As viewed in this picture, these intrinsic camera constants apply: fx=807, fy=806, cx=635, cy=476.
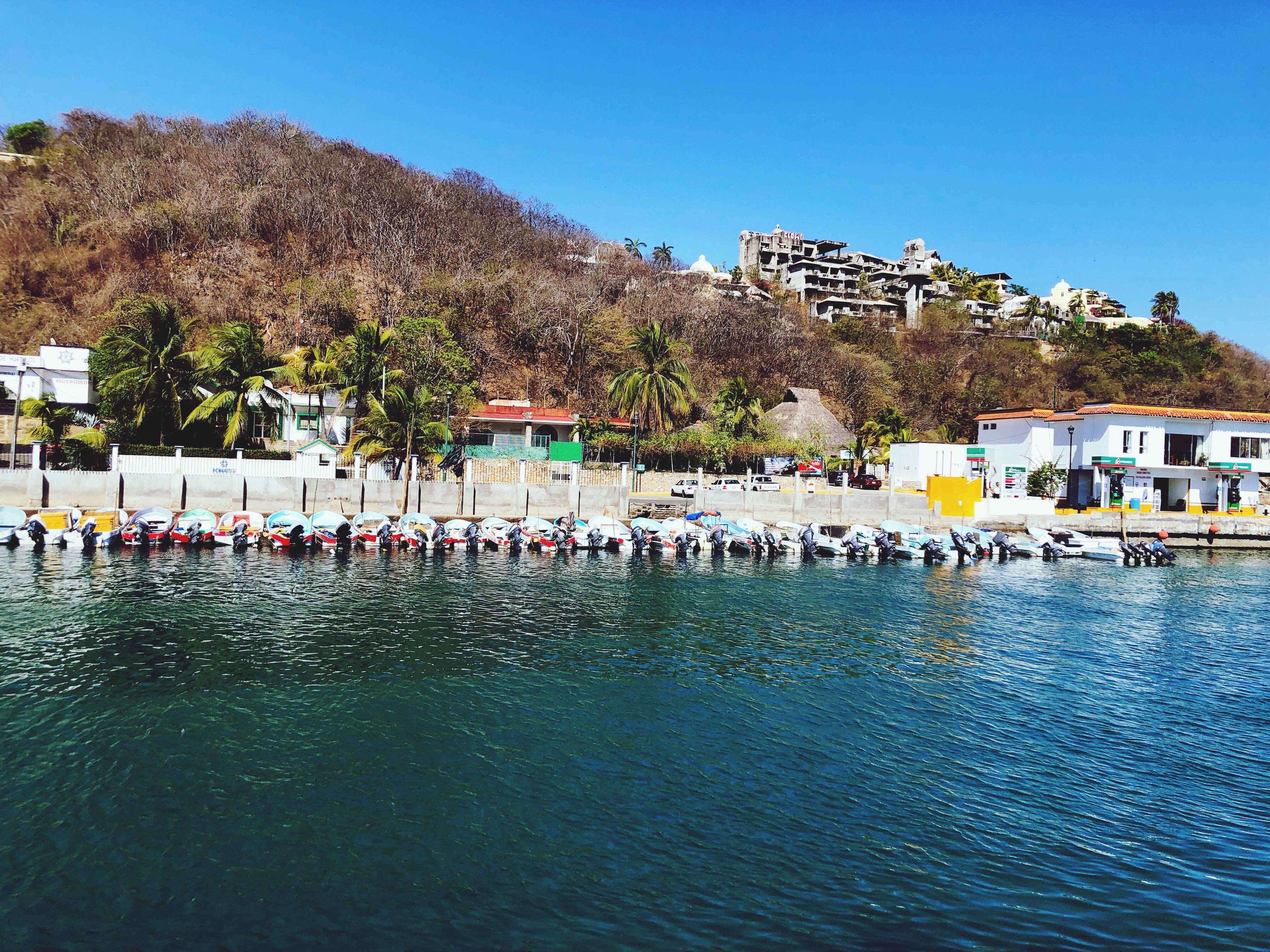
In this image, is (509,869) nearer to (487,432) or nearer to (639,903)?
(639,903)

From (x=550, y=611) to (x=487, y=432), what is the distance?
32503 mm

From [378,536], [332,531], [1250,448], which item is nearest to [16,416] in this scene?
[332,531]

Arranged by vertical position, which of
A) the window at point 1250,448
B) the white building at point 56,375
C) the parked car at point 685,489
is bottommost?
the parked car at point 685,489

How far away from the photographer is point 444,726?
18312 mm

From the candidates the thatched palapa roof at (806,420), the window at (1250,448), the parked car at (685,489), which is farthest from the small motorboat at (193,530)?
the window at (1250,448)

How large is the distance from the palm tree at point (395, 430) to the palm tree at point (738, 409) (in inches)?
1069

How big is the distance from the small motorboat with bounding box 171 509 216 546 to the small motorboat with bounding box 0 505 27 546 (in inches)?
251

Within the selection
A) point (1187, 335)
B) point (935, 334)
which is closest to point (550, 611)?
point (935, 334)

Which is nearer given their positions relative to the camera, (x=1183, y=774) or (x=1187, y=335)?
(x=1183, y=774)

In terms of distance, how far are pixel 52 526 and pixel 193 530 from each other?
6316mm

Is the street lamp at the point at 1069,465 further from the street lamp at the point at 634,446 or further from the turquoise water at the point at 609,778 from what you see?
the street lamp at the point at 634,446

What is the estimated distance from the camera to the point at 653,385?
62125 millimetres

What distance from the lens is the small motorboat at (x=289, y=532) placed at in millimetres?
40938

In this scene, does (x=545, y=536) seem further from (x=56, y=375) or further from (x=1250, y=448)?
(x=1250, y=448)
